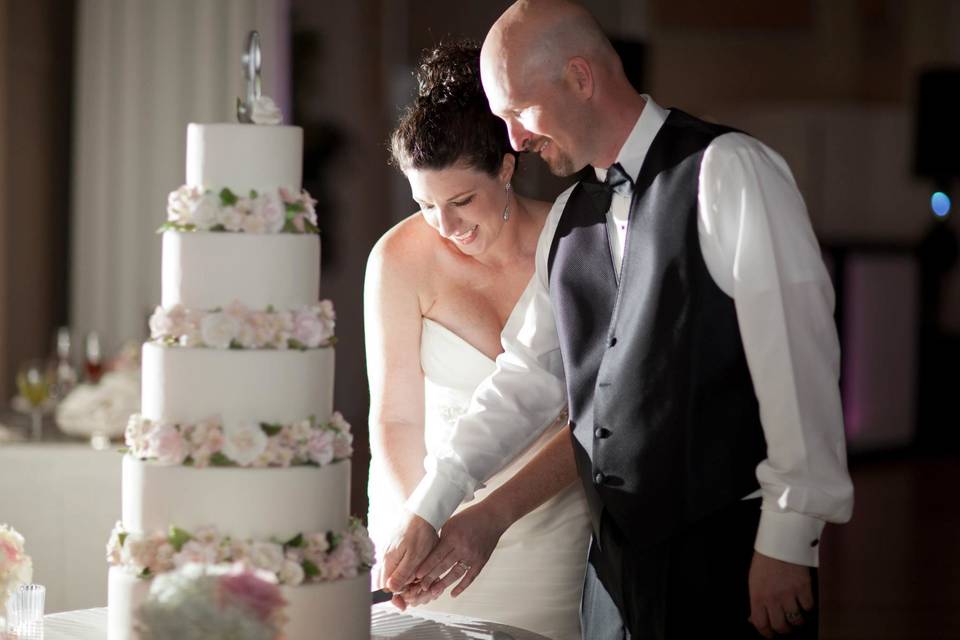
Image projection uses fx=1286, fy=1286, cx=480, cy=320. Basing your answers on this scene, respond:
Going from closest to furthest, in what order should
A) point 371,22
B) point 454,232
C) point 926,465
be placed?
1. point 454,232
2. point 926,465
3. point 371,22

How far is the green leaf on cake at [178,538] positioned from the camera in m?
2.04

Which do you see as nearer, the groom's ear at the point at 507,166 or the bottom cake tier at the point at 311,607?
the bottom cake tier at the point at 311,607

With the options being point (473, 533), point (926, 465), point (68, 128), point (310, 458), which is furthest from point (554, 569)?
point (926, 465)

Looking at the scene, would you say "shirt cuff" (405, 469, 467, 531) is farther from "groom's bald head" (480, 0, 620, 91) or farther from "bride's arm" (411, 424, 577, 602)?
"groom's bald head" (480, 0, 620, 91)

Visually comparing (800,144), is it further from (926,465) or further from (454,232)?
(454,232)

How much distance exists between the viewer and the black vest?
212cm

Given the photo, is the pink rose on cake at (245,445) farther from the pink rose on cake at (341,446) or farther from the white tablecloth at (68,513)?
the white tablecloth at (68,513)

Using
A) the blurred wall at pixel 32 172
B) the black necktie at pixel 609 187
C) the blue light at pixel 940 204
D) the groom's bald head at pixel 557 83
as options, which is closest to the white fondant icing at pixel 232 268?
the groom's bald head at pixel 557 83

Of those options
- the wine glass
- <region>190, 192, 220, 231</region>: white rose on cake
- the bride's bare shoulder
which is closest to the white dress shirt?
<region>190, 192, 220, 231</region>: white rose on cake

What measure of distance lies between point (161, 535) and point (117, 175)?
4181 millimetres

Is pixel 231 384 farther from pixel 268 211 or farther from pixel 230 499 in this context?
pixel 268 211

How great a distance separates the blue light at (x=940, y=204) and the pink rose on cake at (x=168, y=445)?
9.21 meters

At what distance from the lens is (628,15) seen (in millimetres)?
9820

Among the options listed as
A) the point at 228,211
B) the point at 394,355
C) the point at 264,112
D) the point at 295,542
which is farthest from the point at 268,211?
the point at 394,355
